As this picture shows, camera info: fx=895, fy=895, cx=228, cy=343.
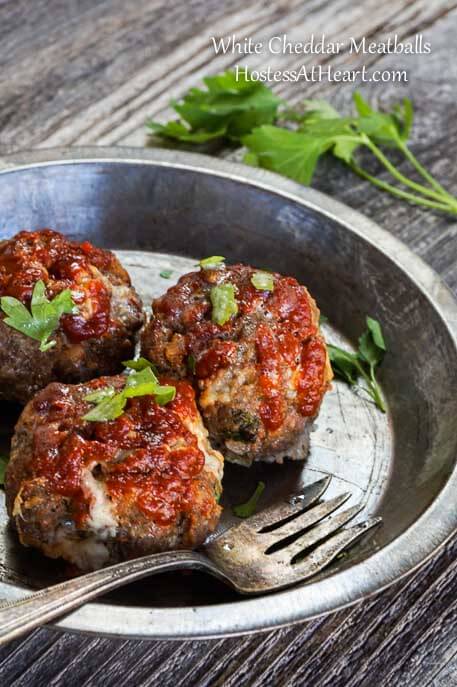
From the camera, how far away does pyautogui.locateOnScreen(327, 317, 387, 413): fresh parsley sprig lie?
144 inches

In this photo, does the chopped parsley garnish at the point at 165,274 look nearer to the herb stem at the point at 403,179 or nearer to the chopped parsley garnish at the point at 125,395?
the chopped parsley garnish at the point at 125,395

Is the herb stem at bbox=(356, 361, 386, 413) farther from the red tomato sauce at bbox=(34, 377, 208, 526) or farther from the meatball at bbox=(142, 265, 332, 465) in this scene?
the red tomato sauce at bbox=(34, 377, 208, 526)

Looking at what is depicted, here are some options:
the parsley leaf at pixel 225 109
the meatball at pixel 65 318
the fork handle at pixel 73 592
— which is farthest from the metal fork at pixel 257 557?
the parsley leaf at pixel 225 109

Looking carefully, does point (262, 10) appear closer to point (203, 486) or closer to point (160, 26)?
point (160, 26)

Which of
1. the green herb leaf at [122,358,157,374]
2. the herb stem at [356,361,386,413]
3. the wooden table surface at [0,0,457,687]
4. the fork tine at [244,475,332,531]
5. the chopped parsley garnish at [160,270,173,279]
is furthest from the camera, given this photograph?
the chopped parsley garnish at [160,270,173,279]

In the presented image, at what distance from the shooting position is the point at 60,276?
10.6 feet

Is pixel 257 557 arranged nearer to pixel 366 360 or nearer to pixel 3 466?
pixel 3 466

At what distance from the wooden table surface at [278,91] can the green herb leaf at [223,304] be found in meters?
1.06

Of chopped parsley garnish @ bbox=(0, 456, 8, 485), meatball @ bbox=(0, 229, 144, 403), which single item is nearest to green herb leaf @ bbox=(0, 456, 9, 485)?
chopped parsley garnish @ bbox=(0, 456, 8, 485)

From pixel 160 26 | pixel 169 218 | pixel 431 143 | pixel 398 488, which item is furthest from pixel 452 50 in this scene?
pixel 398 488

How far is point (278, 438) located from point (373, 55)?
3829 millimetres

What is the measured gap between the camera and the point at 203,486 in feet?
8.98

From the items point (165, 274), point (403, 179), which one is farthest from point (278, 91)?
point (165, 274)

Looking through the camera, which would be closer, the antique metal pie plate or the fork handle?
the fork handle
